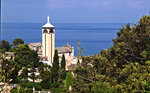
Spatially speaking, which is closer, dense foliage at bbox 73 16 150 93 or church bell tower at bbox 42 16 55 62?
dense foliage at bbox 73 16 150 93

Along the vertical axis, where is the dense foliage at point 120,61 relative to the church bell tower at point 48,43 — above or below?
below

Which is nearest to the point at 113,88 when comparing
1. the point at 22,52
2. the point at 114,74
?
the point at 114,74

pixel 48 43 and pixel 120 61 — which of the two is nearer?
pixel 120 61

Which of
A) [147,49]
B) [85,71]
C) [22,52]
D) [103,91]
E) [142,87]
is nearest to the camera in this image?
[142,87]

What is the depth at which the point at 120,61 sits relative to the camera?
10.3 m

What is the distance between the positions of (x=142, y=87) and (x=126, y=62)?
2734mm

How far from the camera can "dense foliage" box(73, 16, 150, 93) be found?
9.35 meters

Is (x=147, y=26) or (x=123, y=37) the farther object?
(x=123, y=37)

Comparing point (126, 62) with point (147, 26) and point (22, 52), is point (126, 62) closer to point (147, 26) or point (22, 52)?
point (147, 26)

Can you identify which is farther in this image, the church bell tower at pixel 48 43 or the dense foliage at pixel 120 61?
the church bell tower at pixel 48 43

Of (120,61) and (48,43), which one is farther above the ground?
(48,43)

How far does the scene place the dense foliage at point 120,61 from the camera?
9348mm

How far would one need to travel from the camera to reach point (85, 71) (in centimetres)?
1098

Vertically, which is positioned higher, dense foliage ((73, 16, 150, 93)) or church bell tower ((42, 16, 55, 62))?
church bell tower ((42, 16, 55, 62))
